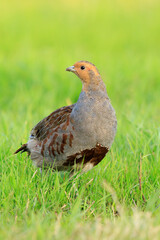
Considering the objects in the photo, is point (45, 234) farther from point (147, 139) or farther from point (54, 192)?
point (147, 139)

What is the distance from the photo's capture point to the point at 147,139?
17.0ft

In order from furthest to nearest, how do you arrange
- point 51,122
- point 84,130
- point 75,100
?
point 75,100, point 51,122, point 84,130

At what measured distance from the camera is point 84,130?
384 cm

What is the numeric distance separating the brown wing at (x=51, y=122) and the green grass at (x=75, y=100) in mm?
287

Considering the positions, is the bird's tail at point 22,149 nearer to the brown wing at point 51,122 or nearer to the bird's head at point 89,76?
the brown wing at point 51,122

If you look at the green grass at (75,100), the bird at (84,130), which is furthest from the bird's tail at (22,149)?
the bird at (84,130)

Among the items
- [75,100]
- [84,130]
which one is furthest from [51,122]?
[75,100]

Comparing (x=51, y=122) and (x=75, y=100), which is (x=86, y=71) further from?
(x=75, y=100)

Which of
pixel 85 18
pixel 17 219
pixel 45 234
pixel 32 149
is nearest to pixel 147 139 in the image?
pixel 32 149

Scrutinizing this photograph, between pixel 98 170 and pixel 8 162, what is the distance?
33.9 inches

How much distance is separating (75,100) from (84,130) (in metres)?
4.15

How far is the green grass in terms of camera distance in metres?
3.23

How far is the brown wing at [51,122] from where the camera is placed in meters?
4.20

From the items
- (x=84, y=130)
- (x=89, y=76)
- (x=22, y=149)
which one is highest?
(x=89, y=76)
